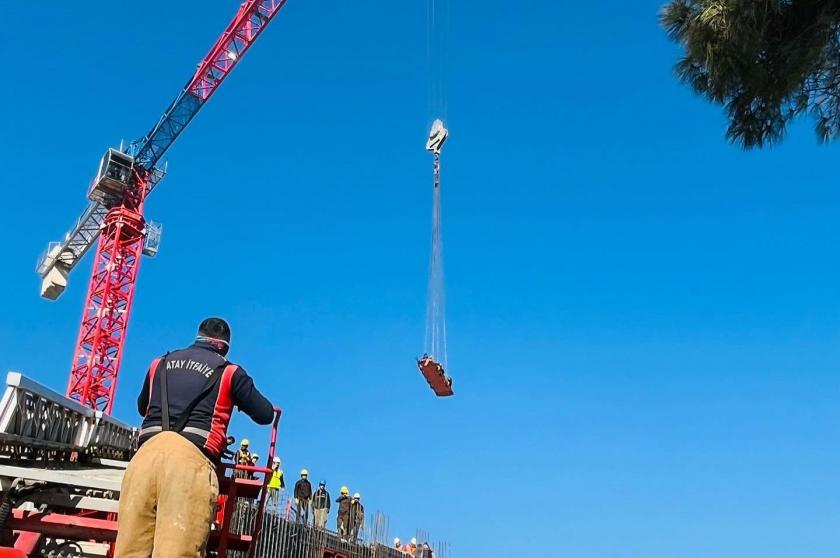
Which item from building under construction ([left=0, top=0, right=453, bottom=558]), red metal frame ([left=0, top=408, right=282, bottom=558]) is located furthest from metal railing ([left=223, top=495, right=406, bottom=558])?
red metal frame ([left=0, top=408, right=282, bottom=558])

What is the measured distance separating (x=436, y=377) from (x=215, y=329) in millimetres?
16155

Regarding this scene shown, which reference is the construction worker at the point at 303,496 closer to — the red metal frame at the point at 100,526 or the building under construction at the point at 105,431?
the building under construction at the point at 105,431

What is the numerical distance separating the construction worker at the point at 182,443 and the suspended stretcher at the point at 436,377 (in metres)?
15.6

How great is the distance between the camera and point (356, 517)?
817 inches

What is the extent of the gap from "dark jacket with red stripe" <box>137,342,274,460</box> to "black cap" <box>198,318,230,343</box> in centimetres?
14

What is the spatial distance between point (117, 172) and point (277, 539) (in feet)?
105

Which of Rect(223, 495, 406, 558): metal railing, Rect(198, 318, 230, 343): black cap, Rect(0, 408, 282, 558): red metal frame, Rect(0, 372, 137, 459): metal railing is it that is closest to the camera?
Rect(198, 318, 230, 343): black cap

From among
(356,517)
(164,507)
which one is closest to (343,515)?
(356,517)

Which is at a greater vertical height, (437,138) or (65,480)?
(437,138)

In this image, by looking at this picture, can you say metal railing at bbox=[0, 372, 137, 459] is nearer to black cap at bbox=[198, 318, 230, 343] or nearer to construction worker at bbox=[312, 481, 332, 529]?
black cap at bbox=[198, 318, 230, 343]

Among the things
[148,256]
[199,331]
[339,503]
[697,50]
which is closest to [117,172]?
[148,256]

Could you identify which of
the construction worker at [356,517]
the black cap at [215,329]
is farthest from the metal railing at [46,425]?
the construction worker at [356,517]

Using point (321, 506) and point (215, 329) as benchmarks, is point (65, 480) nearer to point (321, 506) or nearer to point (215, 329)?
point (215, 329)

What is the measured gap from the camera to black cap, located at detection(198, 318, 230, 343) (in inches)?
188
